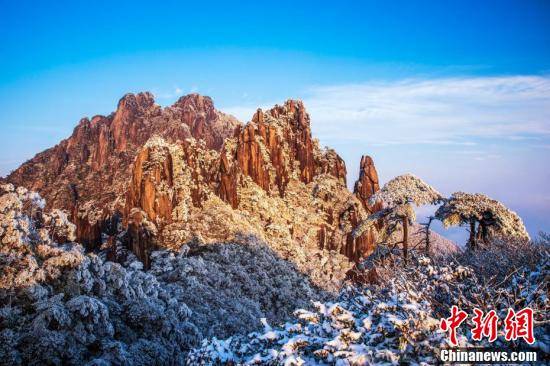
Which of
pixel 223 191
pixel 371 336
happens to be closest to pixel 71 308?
pixel 371 336

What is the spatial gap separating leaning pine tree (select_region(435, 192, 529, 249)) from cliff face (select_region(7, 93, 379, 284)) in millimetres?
35031

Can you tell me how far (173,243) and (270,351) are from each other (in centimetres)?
4335

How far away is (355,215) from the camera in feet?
244

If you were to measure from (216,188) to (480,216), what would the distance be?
50253mm

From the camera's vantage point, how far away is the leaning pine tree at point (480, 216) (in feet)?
A: 64.6

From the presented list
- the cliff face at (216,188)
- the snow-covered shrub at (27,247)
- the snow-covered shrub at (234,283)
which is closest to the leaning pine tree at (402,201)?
the snow-covered shrub at (234,283)

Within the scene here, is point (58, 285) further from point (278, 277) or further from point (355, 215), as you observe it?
point (355, 215)

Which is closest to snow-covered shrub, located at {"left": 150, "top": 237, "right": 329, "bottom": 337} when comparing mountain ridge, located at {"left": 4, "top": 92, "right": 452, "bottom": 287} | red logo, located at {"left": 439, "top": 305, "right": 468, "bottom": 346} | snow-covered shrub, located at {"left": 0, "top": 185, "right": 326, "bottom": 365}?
snow-covered shrub, located at {"left": 0, "top": 185, "right": 326, "bottom": 365}

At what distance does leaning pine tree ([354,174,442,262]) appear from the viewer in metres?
19.2

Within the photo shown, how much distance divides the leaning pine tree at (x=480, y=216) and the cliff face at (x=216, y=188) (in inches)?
1379

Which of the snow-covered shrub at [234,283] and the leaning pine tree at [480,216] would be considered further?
the snow-covered shrub at [234,283]

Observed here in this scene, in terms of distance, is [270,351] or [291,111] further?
[291,111]

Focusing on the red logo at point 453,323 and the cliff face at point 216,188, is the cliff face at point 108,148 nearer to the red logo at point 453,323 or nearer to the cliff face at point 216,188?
the cliff face at point 216,188

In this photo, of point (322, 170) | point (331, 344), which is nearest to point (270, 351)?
point (331, 344)
